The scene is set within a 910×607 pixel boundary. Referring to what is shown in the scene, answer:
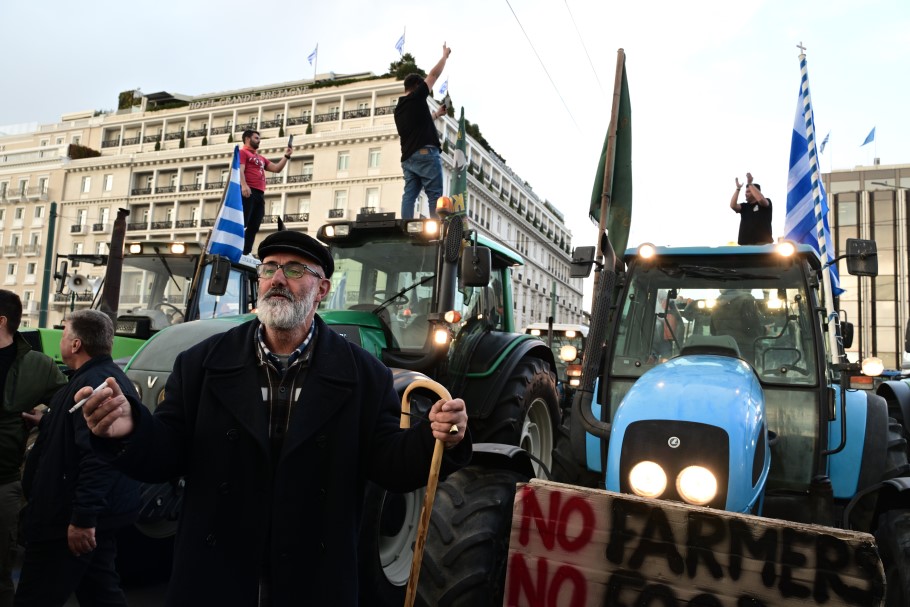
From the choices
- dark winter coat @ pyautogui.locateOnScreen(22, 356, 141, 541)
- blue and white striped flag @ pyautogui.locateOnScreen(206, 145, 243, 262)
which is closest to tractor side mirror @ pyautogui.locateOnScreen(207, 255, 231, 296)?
blue and white striped flag @ pyautogui.locateOnScreen(206, 145, 243, 262)

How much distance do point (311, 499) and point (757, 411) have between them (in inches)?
82.6

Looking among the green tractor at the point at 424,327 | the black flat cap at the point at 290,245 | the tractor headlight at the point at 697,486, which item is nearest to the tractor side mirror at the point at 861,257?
the tractor headlight at the point at 697,486

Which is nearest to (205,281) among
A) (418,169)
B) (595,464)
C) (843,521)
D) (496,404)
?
(418,169)

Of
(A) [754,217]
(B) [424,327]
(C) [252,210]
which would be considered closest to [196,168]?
(C) [252,210]

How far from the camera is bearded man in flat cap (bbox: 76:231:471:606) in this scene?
225 cm

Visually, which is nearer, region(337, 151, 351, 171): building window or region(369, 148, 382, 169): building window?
region(369, 148, 382, 169): building window

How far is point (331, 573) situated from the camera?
7.57 feet

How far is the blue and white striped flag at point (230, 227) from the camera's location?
26.4ft

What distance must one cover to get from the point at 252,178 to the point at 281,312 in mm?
7830

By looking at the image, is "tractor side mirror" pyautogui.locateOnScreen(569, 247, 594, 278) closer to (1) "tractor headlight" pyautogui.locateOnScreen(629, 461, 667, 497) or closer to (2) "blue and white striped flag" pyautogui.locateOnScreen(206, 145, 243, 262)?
(1) "tractor headlight" pyautogui.locateOnScreen(629, 461, 667, 497)

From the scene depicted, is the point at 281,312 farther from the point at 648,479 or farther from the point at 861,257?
the point at 861,257

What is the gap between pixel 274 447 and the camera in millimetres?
2369

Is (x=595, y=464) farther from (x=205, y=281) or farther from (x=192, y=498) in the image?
(x=205, y=281)

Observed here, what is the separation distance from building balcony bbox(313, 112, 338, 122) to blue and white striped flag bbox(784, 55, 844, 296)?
58799 mm
